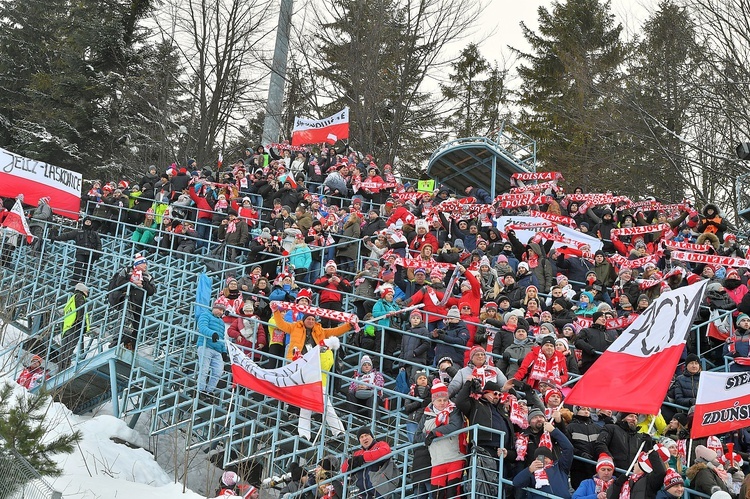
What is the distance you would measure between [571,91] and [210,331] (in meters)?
28.0

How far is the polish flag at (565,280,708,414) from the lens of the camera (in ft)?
33.5

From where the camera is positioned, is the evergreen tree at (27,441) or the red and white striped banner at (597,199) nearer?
the evergreen tree at (27,441)

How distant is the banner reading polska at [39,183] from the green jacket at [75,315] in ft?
13.5

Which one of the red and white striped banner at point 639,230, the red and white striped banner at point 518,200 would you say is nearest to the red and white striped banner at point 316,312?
the red and white striped banner at point 639,230

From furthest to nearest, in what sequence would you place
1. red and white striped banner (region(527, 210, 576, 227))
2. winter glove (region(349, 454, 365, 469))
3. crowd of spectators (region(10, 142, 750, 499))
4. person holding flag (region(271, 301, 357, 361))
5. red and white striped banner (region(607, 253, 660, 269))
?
1. red and white striped banner (region(527, 210, 576, 227))
2. red and white striped banner (region(607, 253, 660, 269))
3. person holding flag (region(271, 301, 357, 361))
4. winter glove (region(349, 454, 365, 469))
5. crowd of spectators (region(10, 142, 750, 499))

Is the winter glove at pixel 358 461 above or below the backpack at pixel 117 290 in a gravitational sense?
below

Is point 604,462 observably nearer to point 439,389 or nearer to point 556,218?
point 439,389

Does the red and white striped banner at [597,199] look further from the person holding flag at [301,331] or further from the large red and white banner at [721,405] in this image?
the large red and white banner at [721,405]

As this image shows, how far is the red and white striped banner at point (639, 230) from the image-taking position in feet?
61.7

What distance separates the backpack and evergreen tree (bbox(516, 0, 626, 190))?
21283 millimetres

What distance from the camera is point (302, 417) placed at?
41.0ft

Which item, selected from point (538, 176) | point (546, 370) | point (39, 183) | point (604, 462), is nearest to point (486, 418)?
point (604, 462)

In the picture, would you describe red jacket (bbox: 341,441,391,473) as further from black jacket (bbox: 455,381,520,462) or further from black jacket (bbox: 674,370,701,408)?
black jacket (bbox: 674,370,701,408)

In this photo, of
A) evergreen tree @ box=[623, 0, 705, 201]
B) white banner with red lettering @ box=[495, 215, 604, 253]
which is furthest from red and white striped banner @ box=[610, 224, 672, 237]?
evergreen tree @ box=[623, 0, 705, 201]
